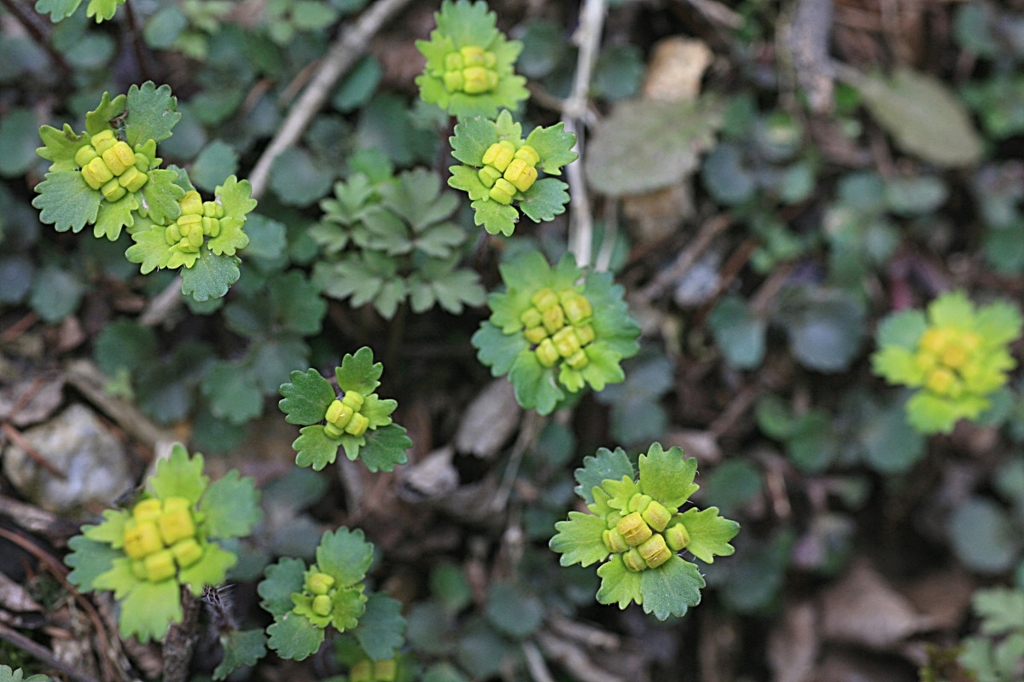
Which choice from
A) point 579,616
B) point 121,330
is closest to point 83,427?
point 121,330

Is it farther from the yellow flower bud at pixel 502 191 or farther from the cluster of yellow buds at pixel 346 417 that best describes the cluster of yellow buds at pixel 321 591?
the yellow flower bud at pixel 502 191

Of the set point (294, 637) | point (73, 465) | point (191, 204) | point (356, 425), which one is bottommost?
point (294, 637)

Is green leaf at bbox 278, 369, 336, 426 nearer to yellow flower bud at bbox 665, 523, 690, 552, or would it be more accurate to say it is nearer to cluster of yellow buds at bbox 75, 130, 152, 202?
cluster of yellow buds at bbox 75, 130, 152, 202

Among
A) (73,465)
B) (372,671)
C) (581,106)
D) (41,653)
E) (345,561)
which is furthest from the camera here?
(581,106)

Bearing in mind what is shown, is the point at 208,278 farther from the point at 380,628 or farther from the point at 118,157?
the point at 380,628

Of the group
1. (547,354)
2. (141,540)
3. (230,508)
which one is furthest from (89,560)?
(547,354)

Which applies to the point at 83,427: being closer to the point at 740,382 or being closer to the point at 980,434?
the point at 740,382
